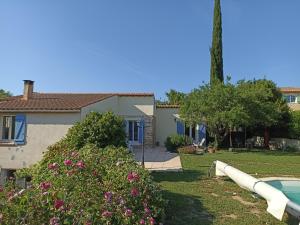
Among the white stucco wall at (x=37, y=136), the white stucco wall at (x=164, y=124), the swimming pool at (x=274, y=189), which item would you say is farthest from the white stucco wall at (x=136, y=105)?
the swimming pool at (x=274, y=189)

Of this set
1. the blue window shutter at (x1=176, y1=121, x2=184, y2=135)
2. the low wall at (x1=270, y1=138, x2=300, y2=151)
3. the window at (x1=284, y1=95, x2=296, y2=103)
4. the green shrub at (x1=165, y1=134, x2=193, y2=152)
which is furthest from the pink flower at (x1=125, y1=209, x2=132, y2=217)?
the window at (x1=284, y1=95, x2=296, y2=103)

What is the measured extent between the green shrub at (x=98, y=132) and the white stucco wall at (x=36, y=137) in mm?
5825

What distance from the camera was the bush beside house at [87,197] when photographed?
221 inches

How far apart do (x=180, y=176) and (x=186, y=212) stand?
20.7ft

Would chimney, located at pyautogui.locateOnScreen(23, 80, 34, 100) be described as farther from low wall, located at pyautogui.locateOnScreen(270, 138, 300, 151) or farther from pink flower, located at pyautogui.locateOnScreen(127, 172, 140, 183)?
low wall, located at pyautogui.locateOnScreen(270, 138, 300, 151)

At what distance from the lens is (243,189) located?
44.2 ft

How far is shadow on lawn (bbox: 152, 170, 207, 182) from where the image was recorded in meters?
15.5

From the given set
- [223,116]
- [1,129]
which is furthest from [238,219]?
[223,116]

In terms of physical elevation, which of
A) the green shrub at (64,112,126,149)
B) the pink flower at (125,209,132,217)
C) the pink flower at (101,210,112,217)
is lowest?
the pink flower at (125,209,132,217)

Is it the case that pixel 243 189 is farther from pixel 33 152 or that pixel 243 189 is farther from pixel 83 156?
pixel 33 152

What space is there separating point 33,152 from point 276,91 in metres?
28.5

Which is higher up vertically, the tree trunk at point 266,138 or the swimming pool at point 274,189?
the tree trunk at point 266,138

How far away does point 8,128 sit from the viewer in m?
22.3

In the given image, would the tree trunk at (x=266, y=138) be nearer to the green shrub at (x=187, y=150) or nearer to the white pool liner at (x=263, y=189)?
the green shrub at (x=187, y=150)
